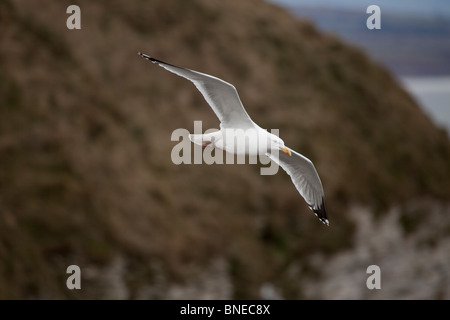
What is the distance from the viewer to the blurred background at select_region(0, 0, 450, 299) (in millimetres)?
17250

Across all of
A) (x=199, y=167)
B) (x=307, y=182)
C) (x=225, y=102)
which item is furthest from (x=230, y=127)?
(x=199, y=167)

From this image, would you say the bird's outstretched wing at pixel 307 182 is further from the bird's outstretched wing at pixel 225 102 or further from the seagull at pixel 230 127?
the bird's outstretched wing at pixel 225 102

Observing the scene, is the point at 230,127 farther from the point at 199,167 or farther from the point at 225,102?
Result: the point at 199,167

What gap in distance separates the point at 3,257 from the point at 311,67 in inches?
722

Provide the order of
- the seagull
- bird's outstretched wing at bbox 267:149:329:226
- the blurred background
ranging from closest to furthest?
the seagull → bird's outstretched wing at bbox 267:149:329:226 → the blurred background

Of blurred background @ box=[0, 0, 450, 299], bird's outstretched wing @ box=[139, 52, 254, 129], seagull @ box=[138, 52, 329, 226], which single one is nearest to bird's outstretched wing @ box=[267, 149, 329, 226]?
seagull @ box=[138, 52, 329, 226]

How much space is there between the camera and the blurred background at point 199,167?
17.2 m

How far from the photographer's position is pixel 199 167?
22.6 meters

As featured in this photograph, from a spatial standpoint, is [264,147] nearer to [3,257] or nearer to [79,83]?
[3,257]

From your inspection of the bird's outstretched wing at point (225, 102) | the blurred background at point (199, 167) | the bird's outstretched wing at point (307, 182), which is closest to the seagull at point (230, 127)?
the bird's outstretched wing at point (225, 102)

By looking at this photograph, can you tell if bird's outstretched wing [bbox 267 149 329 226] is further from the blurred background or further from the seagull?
the blurred background

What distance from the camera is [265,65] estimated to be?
1128 inches
